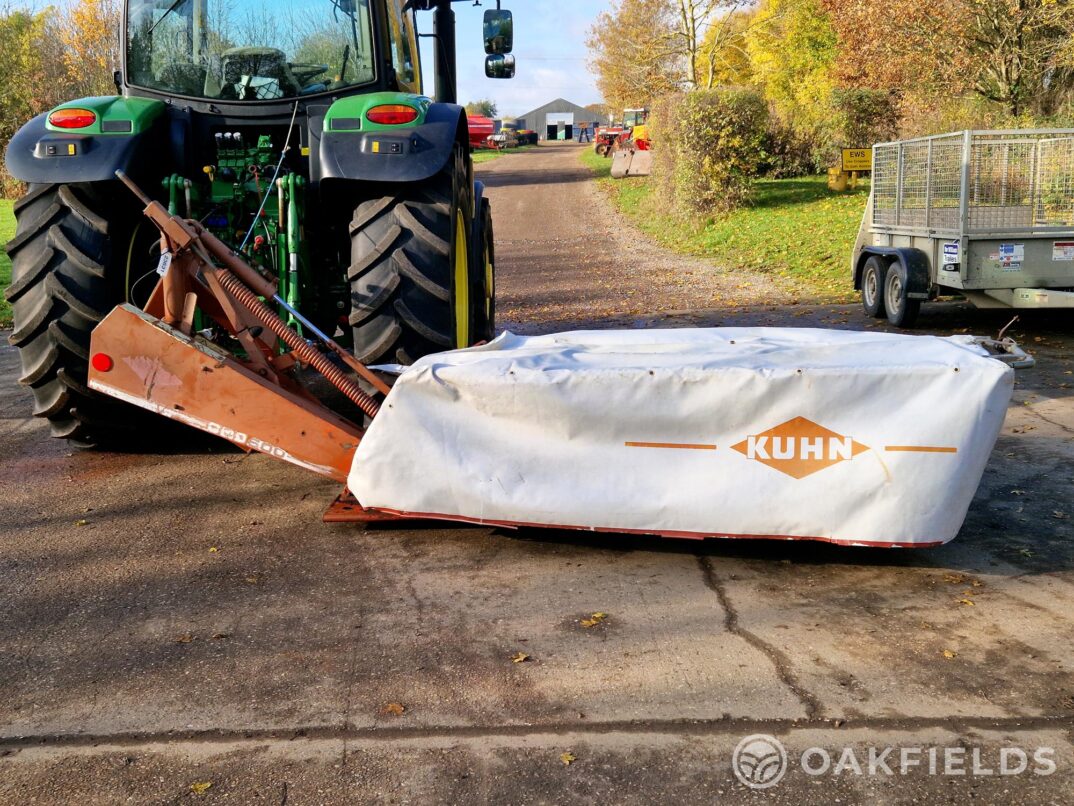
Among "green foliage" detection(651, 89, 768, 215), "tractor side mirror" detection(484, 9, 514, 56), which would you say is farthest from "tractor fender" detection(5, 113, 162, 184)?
"green foliage" detection(651, 89, 768, 215)

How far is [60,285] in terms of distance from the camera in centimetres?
557

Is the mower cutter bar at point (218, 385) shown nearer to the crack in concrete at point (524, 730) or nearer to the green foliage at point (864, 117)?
the crack in concrete at point (524, 730)

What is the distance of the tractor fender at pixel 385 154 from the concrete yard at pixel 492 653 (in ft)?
5.14

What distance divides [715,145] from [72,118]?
15318 millimetres

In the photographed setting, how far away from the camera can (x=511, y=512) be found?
439 centimetres

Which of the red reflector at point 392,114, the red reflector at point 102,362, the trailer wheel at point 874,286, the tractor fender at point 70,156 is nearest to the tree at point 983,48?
the trailer wheel at point 874,286

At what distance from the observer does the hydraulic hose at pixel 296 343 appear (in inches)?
181

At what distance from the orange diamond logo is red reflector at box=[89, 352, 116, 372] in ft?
8.71

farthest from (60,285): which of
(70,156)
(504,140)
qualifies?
(504,140)

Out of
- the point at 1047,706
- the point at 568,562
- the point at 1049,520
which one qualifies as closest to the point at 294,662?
the point at 568,562

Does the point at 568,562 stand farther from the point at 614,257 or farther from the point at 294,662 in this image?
the point at 614,257

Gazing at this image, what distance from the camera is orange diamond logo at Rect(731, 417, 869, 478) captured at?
13.6 ft

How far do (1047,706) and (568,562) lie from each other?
187 centimetres

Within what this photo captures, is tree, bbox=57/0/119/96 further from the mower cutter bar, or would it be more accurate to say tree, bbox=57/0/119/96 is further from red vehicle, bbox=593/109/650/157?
the mower cutter bar
